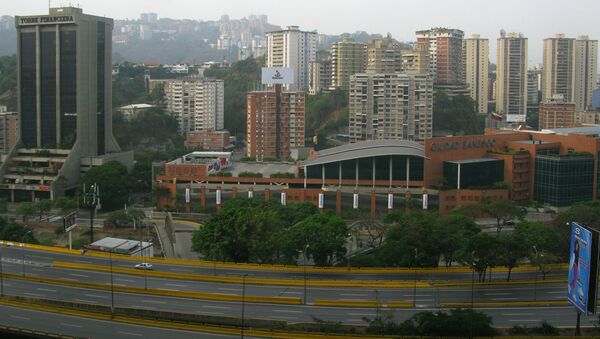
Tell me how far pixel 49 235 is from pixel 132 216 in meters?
3.87

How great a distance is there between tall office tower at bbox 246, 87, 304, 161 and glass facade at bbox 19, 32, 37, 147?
15818mm

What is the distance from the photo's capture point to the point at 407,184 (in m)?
41.8

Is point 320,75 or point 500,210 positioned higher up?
point 320,75

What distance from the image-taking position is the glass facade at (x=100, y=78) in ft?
161

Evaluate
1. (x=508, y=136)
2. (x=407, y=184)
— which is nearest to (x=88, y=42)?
(x=407, y=184)

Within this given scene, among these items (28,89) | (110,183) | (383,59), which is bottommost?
(110,183)

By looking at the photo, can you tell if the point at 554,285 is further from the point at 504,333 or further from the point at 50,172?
the point at 50,172

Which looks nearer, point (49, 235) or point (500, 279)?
point (500, 279)

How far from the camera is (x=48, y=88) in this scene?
157ft

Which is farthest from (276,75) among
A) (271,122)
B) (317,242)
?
(317,242)

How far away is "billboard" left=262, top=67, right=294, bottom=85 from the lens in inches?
2253

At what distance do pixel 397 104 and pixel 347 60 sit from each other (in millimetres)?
18069

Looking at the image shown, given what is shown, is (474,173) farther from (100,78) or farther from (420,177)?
(100,78)

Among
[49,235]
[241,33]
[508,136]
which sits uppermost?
[241,33]
